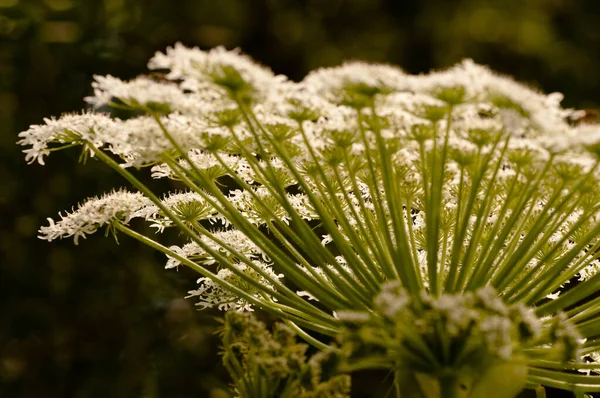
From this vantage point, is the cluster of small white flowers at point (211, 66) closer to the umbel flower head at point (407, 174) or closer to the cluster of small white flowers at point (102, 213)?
the umbel flower head at point (407, 174)

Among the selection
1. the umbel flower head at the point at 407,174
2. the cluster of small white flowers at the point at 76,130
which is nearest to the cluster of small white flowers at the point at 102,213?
the umbel flower head at the point at 407,174

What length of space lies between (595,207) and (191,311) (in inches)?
123

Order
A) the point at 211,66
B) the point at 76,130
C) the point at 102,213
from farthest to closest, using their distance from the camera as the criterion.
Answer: the point at 102,213 < the point at 76,130 < the point at 211,66

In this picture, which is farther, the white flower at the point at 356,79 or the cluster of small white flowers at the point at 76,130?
the cluster of small white flowers at the point at 76,130

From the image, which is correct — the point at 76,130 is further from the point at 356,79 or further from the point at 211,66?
the point at 356,79

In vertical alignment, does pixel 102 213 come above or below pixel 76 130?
below

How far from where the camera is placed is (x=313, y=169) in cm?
176

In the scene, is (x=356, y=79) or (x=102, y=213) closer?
(x=356, y=79)

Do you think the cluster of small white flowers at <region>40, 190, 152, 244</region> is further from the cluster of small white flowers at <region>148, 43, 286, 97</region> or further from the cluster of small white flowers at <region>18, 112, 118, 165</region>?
the cluster of small white flowers at <region>148, 43, 286, 97</region>

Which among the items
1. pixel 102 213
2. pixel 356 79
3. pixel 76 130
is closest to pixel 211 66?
pixel 356 79

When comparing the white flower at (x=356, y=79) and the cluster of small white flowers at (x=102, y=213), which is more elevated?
the white flower at (x=356, y=79)

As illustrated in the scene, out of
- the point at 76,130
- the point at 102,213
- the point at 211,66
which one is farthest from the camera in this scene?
the point at 102,213

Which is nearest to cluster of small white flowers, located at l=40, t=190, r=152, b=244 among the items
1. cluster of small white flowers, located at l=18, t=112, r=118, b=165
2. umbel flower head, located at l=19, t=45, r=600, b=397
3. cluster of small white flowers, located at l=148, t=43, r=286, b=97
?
umbel flower head, located at l=19, t=45, r=600, b=397

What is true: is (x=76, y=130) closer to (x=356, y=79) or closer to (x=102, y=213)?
(x=102, y=213)
